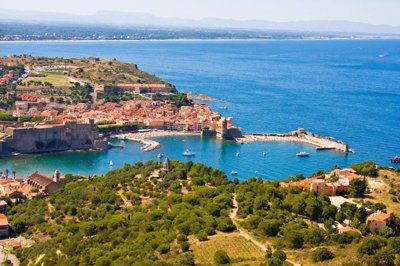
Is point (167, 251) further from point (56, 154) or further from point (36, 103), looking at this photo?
point (36, 103)

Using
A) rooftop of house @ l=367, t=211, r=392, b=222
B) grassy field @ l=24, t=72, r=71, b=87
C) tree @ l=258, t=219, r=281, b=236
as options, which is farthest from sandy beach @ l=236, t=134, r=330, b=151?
tree @ l=258, t=219, r=281, b=236

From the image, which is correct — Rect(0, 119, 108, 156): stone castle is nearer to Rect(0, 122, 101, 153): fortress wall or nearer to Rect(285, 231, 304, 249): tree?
Rect(0, 122, 101, 153): fortress wall

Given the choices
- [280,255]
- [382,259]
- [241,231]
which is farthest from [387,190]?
[280,255]

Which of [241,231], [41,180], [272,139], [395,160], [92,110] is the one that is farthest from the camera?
[92,110]

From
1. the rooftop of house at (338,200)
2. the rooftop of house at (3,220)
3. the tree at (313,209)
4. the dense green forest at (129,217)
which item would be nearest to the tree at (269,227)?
the dense green forest at (129,217)

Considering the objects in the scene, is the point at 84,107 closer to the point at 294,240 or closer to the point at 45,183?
the point at 45,183

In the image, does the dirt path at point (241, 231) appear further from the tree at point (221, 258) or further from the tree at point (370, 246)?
the tree at point (370, 246)
